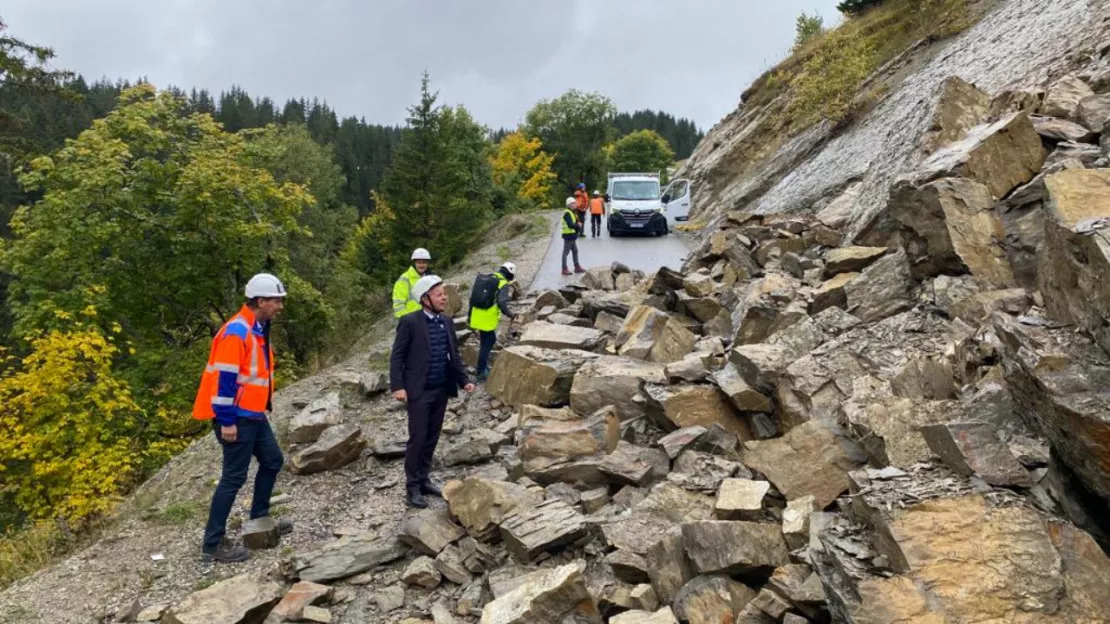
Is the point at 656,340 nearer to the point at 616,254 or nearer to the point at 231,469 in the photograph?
the point at 231,469

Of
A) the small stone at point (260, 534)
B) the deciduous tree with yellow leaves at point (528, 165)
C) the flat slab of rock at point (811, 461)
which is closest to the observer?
the flat slab of rock at point (811, 461)

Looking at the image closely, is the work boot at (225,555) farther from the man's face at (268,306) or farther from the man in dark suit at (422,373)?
the man's face at (268,306)

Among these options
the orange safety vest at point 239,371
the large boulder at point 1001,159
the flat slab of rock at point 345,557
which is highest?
the large boulder at point 1001,159

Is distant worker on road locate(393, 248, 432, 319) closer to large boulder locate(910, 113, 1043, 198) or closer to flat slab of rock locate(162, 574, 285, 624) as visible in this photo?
flat slab of rock locate(162, 574, 285, 624)

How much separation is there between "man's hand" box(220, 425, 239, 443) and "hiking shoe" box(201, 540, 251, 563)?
3.04 ft

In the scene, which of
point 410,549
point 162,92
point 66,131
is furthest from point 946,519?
point 66,131

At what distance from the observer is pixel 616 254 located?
20.7m

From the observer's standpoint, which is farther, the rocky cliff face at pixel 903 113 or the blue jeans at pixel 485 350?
A: the rocky cliff face at pixel 903 113

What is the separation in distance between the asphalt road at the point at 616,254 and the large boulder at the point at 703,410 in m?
10.1

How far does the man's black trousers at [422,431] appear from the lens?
631 centimetres

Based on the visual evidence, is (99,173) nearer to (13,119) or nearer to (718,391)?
(13,119)

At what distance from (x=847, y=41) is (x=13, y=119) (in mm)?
25394

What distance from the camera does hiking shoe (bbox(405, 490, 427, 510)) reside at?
248 inches

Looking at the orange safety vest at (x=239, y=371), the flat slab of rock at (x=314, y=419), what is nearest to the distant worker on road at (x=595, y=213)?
the flat slab of rock at (x=314, y=419)
